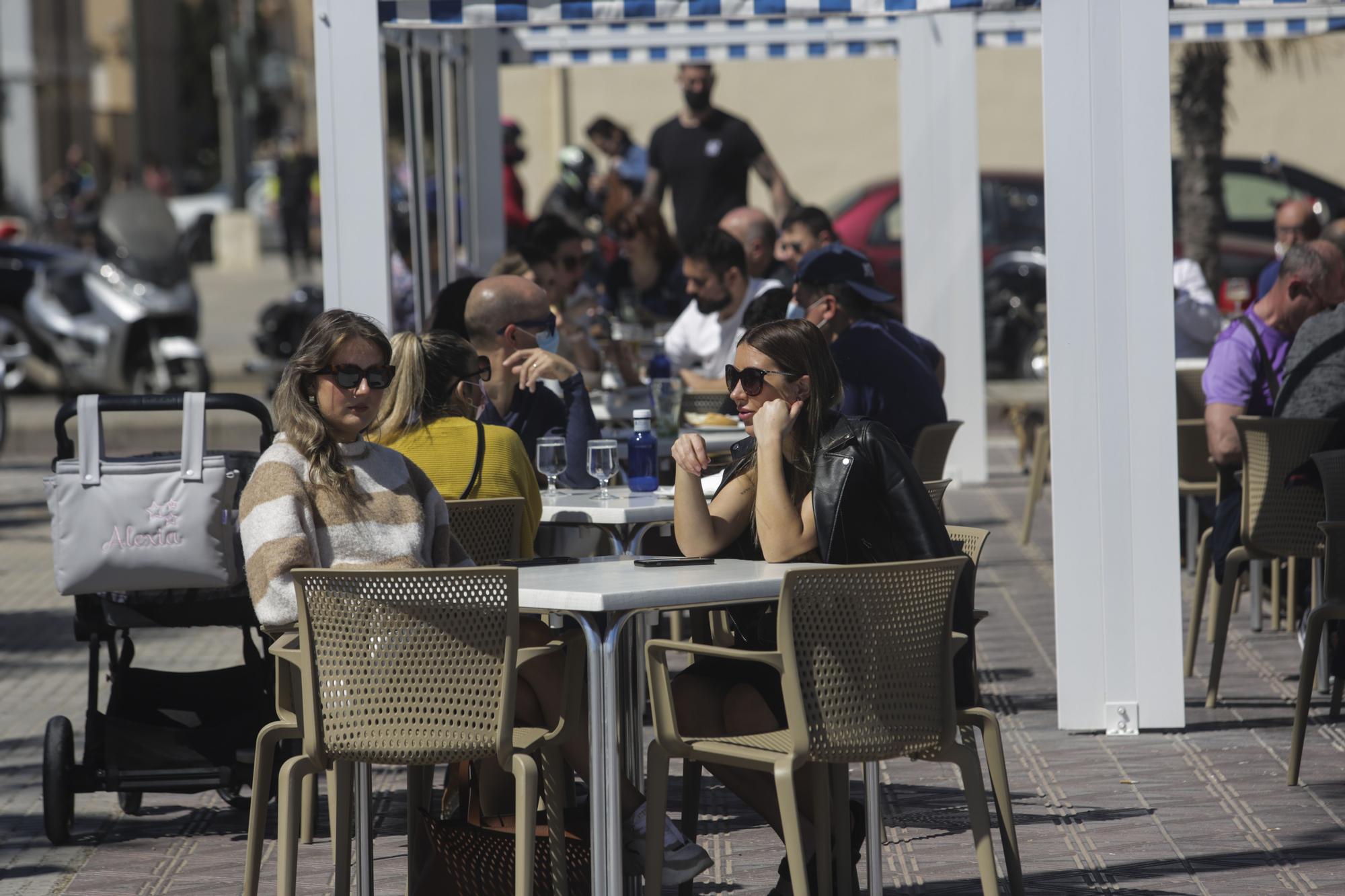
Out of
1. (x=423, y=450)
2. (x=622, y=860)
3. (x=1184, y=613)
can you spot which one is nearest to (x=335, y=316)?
(x=423, y=450)

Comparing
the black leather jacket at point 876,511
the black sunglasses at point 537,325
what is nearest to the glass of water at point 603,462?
the black sunglasses at point 537,325

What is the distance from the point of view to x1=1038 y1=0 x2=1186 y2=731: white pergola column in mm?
6207

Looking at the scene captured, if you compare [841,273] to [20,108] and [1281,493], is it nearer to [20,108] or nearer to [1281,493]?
[1281,493]

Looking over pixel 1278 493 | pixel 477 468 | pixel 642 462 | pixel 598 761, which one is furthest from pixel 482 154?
pixel 598 761

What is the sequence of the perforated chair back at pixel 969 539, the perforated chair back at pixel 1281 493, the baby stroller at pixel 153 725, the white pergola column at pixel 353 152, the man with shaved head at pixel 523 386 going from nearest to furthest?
the perforated chair back at pixel 969 539
the baby stroller at pixel 153 725
the man with shaved head at pixel 523 386
the perforated chair back at pixel 1281 493
the white pergola column at pixel 353 152

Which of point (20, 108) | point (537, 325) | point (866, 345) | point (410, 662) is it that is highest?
point (20, 108)

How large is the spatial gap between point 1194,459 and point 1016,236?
8683mm

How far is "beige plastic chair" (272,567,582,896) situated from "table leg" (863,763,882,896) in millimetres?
773

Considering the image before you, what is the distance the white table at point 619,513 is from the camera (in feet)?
18.1

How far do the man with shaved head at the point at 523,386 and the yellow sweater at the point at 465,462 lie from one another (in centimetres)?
74

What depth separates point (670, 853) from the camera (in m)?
4.35

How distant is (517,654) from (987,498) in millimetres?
7892

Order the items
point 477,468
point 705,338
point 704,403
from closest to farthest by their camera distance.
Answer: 1. point 477,468
2. point 704,403
3. point 705,338

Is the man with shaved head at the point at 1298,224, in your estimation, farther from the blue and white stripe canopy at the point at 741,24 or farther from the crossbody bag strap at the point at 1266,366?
the crossbody bag strap at the point at 1266,366
